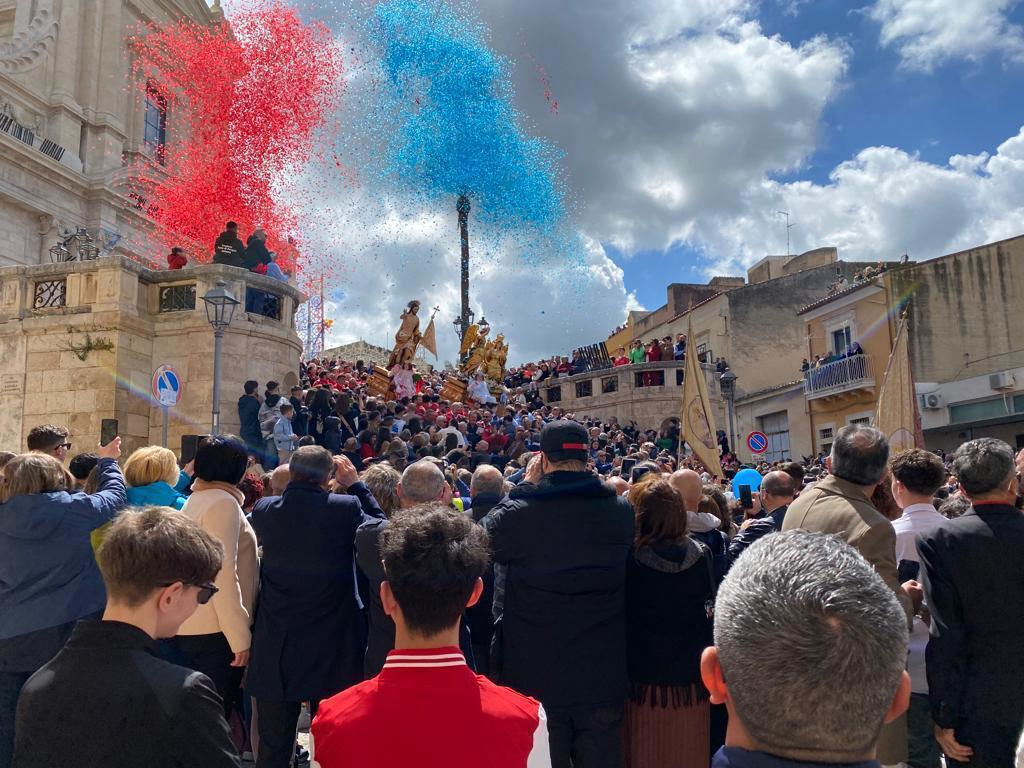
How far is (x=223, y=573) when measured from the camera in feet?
12.3

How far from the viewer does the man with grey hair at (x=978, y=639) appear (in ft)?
9.61

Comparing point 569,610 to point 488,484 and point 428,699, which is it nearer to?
point 488,484

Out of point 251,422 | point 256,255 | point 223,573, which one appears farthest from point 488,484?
point 256,255

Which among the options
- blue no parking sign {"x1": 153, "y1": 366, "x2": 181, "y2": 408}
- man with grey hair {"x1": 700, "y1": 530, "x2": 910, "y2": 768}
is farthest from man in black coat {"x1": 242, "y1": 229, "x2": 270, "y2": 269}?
man with grey hair {"x1": 700, "y1": 530, "x2": 910, "y2": 768}

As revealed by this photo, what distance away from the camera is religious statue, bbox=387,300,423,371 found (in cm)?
2298

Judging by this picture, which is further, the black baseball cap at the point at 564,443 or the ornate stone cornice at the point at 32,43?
the ornate stone cornice at the point at 32,43

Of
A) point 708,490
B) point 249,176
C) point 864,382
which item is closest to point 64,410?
point 708,490

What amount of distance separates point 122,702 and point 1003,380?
25400mm

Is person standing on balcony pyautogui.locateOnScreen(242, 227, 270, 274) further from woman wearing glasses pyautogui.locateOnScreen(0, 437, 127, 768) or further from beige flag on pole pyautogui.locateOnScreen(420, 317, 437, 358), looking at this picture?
beige flag on pole pyautogui.locateOnScreen(420, 317, 437, 358)

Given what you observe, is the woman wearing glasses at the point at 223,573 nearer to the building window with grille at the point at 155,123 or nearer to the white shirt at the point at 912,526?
the white shirt at the point at 912,526

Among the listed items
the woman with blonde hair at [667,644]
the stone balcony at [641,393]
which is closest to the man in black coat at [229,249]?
the woman with blonde hair at [667,644]

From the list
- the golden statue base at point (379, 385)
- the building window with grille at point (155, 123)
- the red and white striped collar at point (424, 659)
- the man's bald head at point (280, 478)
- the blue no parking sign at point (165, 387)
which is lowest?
the red and white striped collar at point (424, 659)

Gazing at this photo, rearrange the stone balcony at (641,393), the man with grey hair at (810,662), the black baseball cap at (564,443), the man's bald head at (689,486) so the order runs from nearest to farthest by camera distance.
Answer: the man with grey hair at (810,662) → the black baseball cap at (564,443) → the man's bald head at (689,486) → the stone balcony at (641,393)

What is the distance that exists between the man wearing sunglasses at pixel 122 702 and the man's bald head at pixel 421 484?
2.01 meters
